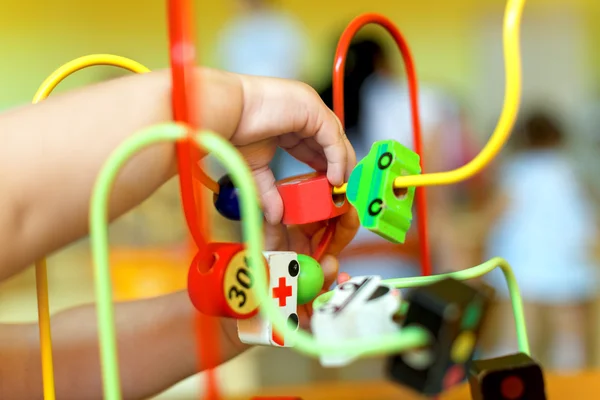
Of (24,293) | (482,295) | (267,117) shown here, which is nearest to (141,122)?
(267,117)

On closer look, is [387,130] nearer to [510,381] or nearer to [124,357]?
[124,357]

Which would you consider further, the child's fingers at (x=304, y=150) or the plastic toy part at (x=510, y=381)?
the child's fingers at (x=304, y=150)

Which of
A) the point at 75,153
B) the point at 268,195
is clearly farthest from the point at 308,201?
the point at 75,153

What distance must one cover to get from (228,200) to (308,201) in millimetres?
50

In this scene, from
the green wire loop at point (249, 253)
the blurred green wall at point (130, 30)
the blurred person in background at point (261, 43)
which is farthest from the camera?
the blurred green wall at point (130, 30)

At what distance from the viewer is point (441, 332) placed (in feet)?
0.74

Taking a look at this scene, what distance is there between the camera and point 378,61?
5.08 ft

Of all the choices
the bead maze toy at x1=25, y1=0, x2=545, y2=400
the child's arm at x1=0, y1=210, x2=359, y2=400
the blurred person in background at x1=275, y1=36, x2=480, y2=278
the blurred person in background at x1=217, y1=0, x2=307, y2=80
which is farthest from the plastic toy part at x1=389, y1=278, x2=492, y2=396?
the blurred person in background at x1=217, y1=0, x2=307, y2=80

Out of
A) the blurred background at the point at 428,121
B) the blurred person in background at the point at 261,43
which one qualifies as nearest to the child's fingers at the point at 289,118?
the blurred background at the point at 428,121

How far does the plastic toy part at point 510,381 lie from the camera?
26 centimetres

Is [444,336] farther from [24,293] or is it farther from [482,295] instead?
[24,293]

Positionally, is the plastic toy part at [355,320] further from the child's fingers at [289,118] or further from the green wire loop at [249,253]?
the child's fingers at [289,118]

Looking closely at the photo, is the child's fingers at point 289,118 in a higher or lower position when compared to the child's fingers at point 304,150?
higher

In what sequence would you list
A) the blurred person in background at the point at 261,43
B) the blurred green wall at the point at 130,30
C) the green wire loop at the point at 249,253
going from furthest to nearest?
the blurred green wall at the point at 130,30, the blurred person in background at the point at 261,43, the green wire loop at the point at 249,253
